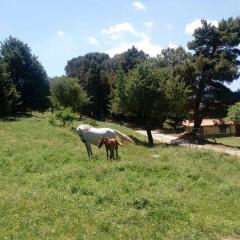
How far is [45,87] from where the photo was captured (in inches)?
2452

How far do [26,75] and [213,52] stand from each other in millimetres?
27212

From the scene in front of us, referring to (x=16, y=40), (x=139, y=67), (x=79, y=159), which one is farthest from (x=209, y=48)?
(x=79, y=159)

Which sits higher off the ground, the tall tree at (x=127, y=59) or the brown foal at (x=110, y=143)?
the tall tree at (x=127, y=59)

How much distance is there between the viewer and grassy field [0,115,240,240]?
13.9 m

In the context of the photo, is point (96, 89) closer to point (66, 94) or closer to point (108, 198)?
A: point (66, 94)

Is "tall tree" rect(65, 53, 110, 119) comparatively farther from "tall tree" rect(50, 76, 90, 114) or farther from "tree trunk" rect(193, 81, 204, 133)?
"tree trunk" rect(193, 81, 204, 133)

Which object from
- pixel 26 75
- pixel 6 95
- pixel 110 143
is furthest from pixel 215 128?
pixel 110 143

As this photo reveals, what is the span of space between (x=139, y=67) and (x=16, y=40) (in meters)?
25.9

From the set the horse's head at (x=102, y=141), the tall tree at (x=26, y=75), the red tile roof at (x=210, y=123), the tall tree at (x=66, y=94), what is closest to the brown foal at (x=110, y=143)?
the horse's head at (x=102, y=141)

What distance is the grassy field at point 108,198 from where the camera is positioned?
45.6 ft

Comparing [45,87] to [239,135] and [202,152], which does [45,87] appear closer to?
[202,152]

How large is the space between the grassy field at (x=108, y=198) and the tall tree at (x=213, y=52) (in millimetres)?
37219

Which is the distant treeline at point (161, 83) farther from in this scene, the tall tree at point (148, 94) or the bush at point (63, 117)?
the bush at point (63, 117)

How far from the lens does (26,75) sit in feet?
201
